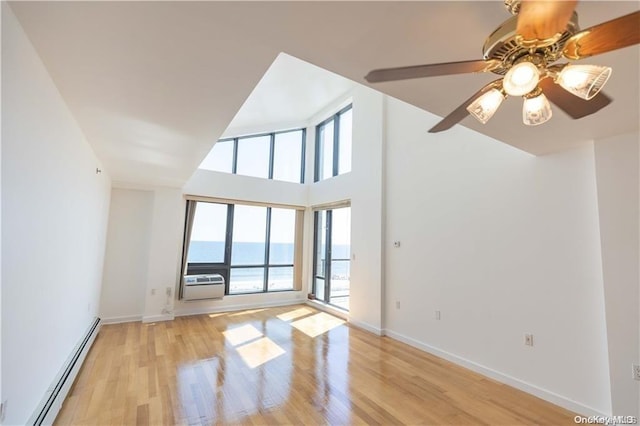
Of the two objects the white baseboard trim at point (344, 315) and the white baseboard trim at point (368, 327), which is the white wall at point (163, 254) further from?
the white baseboard trim at point (368, 327)

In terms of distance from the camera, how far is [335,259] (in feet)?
20.3

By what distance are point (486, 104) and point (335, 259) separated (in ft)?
16.5

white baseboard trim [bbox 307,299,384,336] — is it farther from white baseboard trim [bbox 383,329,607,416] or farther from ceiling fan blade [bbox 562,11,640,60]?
ceiling fan blade [bbox 562,11,640,60]

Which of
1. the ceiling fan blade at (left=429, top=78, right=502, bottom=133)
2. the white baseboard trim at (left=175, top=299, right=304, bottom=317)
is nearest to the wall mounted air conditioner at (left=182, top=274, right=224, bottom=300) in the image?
the white baseboard trim at (left=175, top=299, right=304, bottom=317)

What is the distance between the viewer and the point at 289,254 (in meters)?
6.76

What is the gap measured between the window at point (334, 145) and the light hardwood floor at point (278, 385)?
11.4ft

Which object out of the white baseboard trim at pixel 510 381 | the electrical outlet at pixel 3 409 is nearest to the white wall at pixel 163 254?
the electrical outlet at pixel 3 409

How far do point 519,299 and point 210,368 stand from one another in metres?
3.33

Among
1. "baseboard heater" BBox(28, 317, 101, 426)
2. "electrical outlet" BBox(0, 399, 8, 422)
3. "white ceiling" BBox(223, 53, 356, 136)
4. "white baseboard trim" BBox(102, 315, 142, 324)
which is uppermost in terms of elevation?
"white ceiling" BBox(223, 53, 356, 136)

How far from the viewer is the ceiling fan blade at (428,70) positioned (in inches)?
45.2

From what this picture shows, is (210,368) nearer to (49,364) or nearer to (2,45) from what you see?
(49,364)

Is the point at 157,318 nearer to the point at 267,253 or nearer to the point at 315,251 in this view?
the point at 267,253

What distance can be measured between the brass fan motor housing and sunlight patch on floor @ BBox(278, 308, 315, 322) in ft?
16.3

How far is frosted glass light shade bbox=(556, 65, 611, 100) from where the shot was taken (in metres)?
1.09
